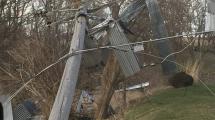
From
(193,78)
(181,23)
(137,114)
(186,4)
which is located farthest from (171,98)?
(186,4)

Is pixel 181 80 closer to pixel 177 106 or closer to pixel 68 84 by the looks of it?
pixel 177 106

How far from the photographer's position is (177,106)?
8.51 metres

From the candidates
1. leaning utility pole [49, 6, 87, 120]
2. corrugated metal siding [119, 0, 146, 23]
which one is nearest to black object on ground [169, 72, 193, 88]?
corrugated metal siding [119, 0, 146, 23]

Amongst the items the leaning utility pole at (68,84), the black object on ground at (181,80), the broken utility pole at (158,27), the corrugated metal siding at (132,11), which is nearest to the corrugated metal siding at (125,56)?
the leaning utility pole at (68,84)

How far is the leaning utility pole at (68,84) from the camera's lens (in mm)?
5332

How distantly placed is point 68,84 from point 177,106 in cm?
332

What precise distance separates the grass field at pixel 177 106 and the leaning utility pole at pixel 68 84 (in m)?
2.14

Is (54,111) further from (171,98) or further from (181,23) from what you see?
(181,23)

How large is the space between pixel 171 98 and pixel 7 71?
246 inches

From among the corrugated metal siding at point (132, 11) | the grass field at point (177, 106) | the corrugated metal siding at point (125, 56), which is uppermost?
the corrugated metal siding at point (132, 11)

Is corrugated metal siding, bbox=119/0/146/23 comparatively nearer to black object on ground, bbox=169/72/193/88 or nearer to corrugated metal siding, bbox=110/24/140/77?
corrugated metal siding, bbox=110/24/140/77

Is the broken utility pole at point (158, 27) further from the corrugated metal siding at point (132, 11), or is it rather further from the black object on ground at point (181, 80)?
the black object on ground at point (181, 80)

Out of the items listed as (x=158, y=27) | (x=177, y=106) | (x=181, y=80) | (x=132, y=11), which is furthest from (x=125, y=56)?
(x=181, y=80)

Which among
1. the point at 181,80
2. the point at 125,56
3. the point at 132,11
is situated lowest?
the point at 181,80
